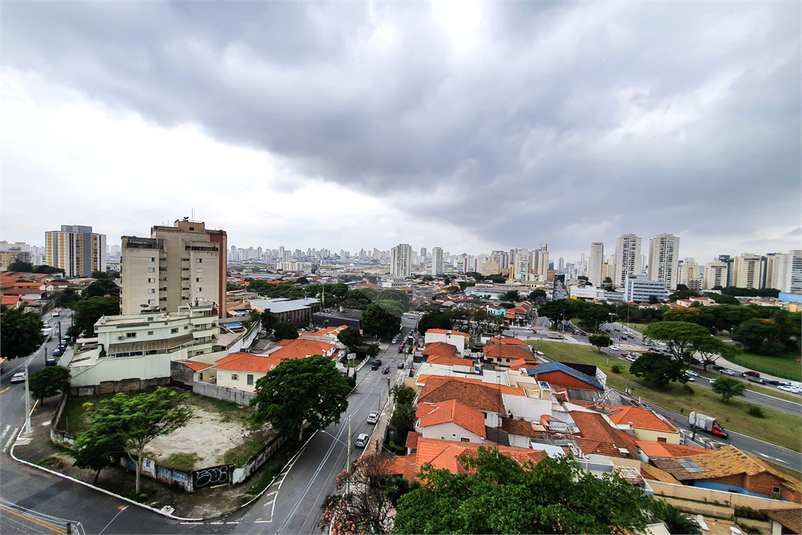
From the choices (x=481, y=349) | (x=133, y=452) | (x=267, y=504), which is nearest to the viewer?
(x=267, y=504)

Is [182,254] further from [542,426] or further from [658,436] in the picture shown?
[658,436]

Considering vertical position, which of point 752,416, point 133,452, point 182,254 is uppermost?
point 182,254

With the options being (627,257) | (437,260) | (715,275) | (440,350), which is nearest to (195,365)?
(440,350)

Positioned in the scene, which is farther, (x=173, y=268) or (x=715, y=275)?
(x=715, y=275)

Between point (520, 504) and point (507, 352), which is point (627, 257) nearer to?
point (507, 352)

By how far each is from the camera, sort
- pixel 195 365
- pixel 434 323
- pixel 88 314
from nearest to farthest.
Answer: pixel 195 365 → pixel 88 314 → pixel 434 323

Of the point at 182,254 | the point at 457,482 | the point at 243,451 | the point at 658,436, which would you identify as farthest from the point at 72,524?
the point at 182,254
